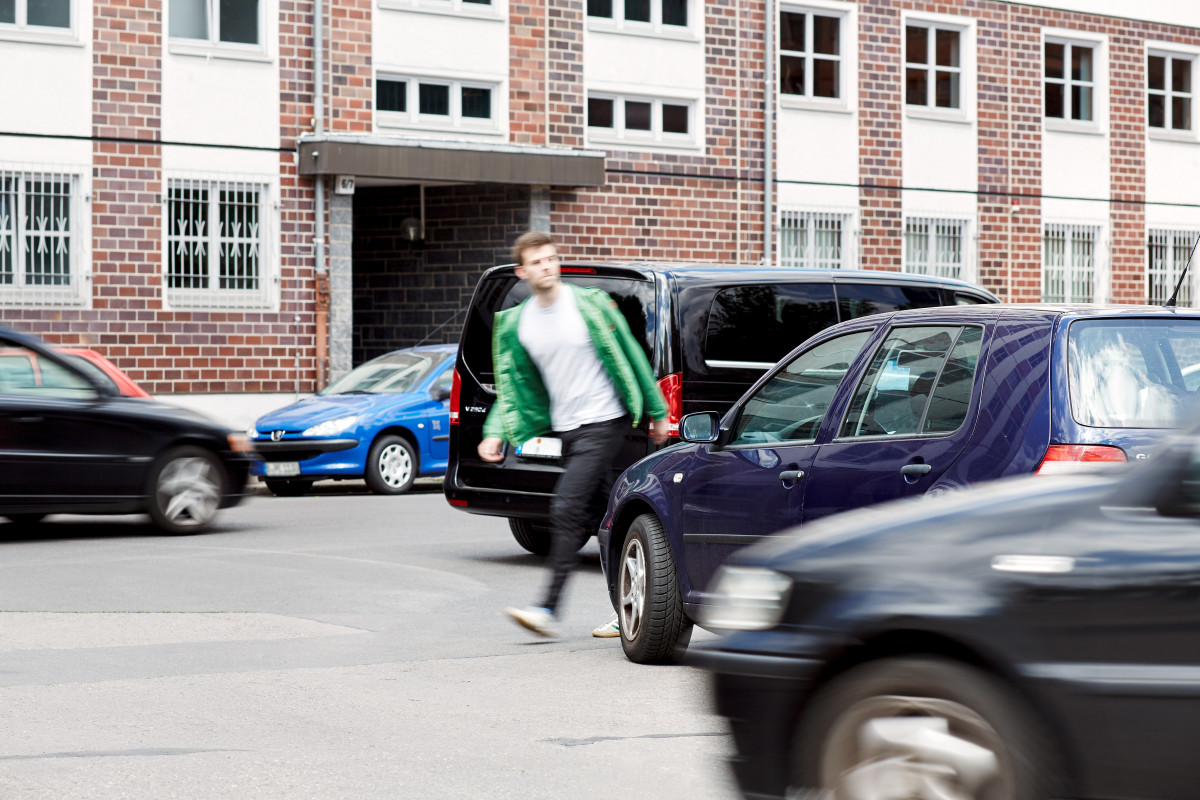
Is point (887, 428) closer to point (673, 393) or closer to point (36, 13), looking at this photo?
point (673, 393)

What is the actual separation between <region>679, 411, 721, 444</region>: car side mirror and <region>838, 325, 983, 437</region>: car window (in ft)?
2.71

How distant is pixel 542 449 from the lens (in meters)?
10.9

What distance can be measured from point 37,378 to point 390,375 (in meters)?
5.87

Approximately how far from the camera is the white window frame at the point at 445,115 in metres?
23.9

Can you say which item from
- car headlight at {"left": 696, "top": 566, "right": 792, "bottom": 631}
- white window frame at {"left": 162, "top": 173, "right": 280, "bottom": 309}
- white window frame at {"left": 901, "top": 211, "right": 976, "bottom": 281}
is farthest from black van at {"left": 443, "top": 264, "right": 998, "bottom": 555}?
white window frame at {"left": 901, "top": 211, "right": 976, "bottom": 281}

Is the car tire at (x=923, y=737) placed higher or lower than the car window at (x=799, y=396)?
lower

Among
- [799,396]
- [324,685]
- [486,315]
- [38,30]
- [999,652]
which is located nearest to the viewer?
[999,652]

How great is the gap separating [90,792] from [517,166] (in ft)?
64.3

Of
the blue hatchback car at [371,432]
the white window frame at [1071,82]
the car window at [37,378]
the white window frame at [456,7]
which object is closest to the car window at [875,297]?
the car window at [37,378]

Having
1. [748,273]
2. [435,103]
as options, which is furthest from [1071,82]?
[748,273]

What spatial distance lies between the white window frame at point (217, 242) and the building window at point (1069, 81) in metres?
14.5

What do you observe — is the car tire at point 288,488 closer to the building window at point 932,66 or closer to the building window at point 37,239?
the building window at point 37,239

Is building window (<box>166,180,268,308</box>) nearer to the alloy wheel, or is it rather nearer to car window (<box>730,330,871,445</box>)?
the alloy wheel

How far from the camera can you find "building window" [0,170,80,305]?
21328 mm
